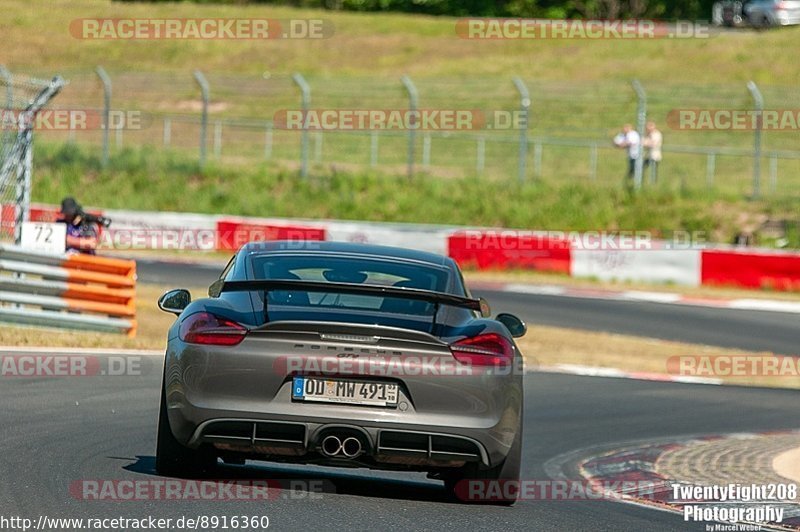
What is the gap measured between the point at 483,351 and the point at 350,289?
2.39 feet

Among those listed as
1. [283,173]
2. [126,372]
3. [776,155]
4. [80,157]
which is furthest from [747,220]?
[126,372]

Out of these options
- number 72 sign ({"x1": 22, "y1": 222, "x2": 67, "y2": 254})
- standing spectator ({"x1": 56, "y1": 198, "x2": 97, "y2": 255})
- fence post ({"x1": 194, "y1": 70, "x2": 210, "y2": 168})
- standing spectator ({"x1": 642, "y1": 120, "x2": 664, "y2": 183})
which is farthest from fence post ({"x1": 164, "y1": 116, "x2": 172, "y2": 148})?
number 72 sign ({"x1": 22, "y1": 222, "x2": 67, "y2": 254})

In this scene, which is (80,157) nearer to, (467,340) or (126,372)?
(126,372)

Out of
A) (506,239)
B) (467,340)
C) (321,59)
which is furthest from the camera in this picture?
(321,59)

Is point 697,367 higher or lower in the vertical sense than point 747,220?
lower

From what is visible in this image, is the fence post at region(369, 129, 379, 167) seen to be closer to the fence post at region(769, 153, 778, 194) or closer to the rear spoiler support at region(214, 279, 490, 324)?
the fence post at region(769, 153, 778, 194)

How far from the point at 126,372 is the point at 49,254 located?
122 inches

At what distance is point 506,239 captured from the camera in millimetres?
27172

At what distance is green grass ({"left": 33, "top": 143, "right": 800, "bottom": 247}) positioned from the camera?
102 ft

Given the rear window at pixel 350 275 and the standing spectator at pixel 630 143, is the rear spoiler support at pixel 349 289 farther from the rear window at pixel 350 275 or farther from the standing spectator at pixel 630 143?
the standing spectator at pixel 630 143

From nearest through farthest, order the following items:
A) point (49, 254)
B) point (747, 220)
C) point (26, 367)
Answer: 1. point (26, 367)
2. point (49, 254)
3. point (747, 220)

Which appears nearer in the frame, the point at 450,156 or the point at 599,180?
the point at 599,180

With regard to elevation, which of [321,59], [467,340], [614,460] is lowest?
[614,460]

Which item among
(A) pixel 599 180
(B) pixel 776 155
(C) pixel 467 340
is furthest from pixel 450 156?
(C) pixel 467 340
